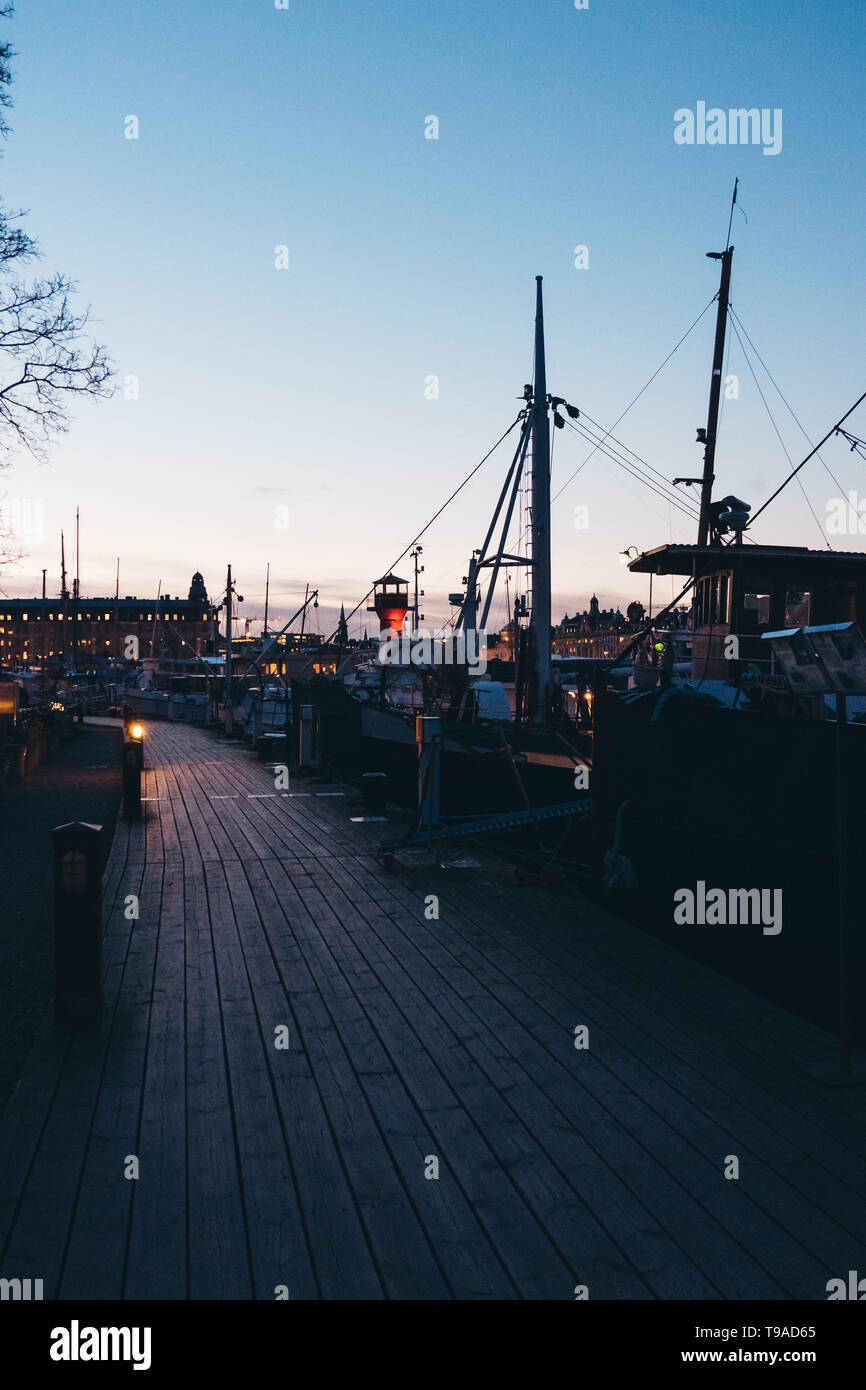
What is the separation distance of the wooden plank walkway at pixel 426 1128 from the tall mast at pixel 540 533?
13.0m

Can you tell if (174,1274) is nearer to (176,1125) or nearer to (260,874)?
(176,1125)

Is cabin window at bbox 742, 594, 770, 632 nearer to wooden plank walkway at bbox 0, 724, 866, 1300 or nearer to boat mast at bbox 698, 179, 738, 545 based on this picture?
boat mast at bbox 698, 179, 738, 545

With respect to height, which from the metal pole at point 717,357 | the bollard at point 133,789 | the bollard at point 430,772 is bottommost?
the bollard at point 133,789

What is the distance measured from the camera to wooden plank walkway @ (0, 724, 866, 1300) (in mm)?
3637

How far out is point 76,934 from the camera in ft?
19.8

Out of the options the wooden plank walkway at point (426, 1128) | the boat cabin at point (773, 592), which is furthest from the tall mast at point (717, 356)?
the wooden plank walkway at point (426, 1128)

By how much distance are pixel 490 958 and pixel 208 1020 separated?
232 cm

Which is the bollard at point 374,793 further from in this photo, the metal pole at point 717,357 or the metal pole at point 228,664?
the metal pole at point 228,664

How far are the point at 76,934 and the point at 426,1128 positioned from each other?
8.61 ft

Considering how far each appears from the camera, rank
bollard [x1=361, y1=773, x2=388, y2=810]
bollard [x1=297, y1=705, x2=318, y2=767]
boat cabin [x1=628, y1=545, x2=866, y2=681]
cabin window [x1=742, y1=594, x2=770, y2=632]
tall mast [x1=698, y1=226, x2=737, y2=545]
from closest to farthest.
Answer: bollard [x1=361, y1=773, x2=388, y2=810] → boat cabin [x1=628, y1=545, x2=866, y2=681] → cabin window [x1=742, y1=594, x2=770, y2=632] → bollard [x1=297, y1=705, x2=318, y2=767] → tall mast [x1=698, y1=226, x2=737, y2=545]

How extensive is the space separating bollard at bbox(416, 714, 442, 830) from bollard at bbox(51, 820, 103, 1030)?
18.4 feet

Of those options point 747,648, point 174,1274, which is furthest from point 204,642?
point 174,1274

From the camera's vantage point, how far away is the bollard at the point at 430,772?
11398mm

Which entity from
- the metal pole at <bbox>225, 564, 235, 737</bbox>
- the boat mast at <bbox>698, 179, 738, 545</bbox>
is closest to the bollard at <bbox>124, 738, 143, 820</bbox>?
the boat mast at <bbox>698, 179, 738, 545</bbox>
